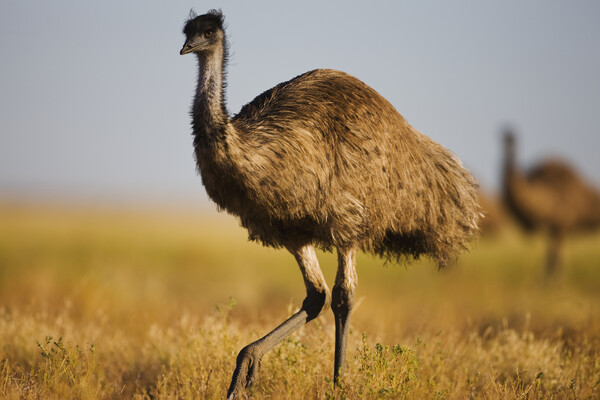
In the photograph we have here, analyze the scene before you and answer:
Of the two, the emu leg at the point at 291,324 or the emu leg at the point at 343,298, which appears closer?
the emu leg at the point at 291,324

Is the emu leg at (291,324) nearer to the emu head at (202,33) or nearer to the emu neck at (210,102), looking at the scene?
the emu neck at (210,102)

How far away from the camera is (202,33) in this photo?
173 inches

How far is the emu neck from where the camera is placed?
13.6 ft

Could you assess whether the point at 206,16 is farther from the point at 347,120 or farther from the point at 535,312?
the point at 535,312

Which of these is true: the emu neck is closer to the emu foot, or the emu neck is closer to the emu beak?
the emu beak

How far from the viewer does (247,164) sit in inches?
165

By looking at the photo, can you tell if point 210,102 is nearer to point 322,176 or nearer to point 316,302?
point 322,176

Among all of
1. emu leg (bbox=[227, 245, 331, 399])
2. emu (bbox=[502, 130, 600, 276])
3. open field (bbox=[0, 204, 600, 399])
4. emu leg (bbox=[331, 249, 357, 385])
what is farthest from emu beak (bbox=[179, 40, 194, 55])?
emu (bbox=[502, 130, 600, 276])

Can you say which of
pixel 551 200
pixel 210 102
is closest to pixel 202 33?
pixel 210 102

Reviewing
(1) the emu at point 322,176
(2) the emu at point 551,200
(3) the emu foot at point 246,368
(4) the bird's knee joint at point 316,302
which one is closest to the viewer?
(1) the emu at point 322,176

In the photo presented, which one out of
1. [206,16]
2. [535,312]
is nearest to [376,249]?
[206,16]

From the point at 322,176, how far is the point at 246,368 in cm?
123

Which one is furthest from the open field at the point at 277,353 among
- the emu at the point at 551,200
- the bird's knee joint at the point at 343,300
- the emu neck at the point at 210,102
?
the emu at the point at 551,200

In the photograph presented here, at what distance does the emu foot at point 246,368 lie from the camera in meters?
4.40
